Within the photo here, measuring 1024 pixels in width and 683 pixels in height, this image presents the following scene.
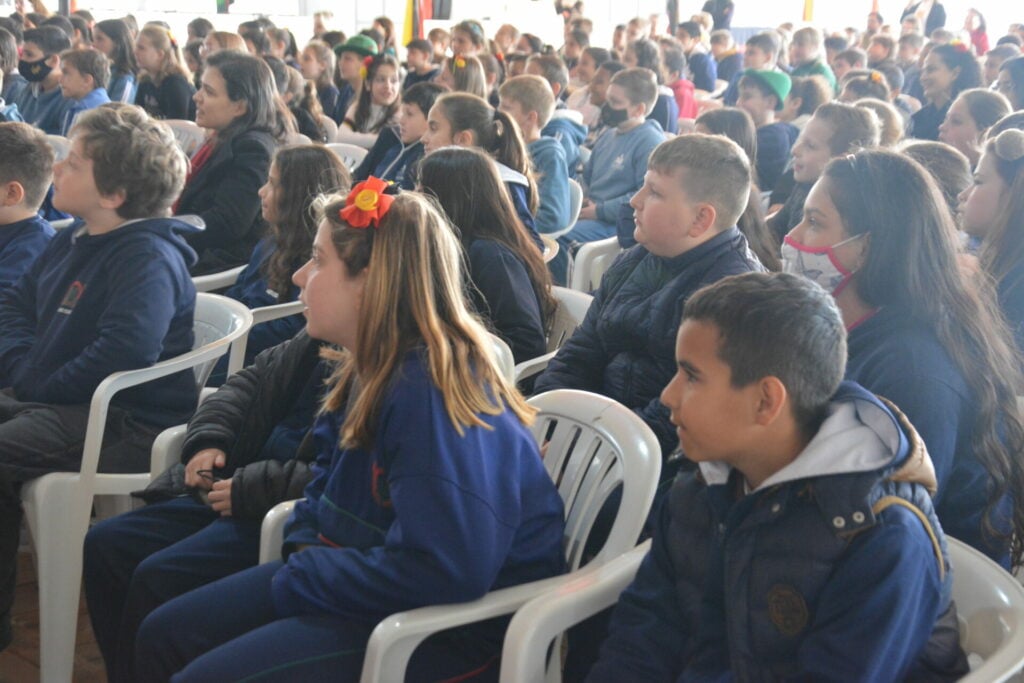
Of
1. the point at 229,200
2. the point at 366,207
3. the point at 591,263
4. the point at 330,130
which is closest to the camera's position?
the point at 366,207

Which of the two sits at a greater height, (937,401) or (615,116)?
(937,401)

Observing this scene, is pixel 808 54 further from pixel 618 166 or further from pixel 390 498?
pixel 390 498

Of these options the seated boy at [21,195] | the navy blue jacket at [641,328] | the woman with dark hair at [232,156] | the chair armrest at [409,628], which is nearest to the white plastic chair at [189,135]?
the woman with dark hair at [232,156]

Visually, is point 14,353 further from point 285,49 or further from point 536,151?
point 285,49

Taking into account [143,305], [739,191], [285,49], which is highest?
[739,191]

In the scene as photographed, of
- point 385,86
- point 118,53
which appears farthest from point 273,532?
point 118,53

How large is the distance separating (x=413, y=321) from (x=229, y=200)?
2.46m

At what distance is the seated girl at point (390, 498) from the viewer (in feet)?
5.34

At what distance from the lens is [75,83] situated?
5.73 m

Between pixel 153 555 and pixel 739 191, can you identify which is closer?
pixel 153 555

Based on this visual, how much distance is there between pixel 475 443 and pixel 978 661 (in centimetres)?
73

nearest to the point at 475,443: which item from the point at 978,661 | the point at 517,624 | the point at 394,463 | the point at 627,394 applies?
the point at 394,463

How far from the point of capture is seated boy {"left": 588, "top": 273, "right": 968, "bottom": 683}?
1336 mm

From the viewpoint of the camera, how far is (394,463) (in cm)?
167
